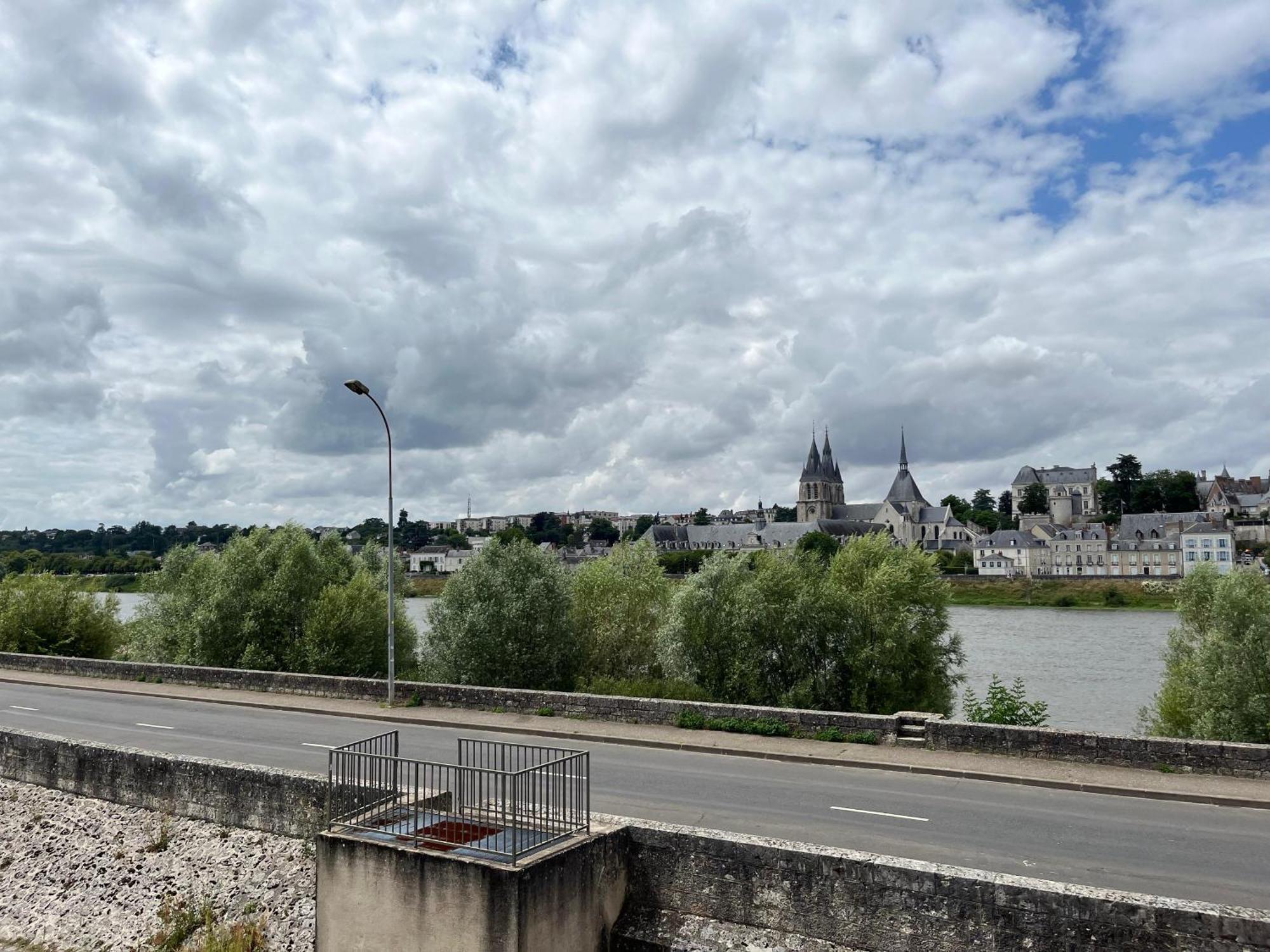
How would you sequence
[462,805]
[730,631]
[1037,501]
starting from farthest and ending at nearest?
1. [1037,501]
2. [730,631]
3. [462,805]

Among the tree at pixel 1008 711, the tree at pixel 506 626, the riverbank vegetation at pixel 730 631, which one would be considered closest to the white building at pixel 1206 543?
the riverbank vegetation at pixel 730 631

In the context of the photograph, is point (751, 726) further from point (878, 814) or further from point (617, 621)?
point (617, 621)

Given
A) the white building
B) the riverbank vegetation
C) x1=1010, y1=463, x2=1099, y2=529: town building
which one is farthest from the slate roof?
the riverbank vegetation

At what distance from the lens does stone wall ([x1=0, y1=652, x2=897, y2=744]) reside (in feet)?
51.2

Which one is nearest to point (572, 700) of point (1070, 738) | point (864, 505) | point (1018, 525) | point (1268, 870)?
point (1070, 738)

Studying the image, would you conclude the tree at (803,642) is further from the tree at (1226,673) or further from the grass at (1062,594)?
the grass at (1062,594)

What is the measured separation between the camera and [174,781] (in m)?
12.0

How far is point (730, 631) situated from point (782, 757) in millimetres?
7921

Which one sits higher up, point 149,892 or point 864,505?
point 864,505

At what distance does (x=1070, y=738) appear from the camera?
13438mm

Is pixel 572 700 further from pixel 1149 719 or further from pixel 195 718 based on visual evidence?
pixel 1149 719

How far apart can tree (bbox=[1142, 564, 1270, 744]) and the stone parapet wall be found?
11.1ft

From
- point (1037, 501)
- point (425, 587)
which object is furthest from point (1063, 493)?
point (425, 587)

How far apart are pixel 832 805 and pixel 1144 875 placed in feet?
11.7
